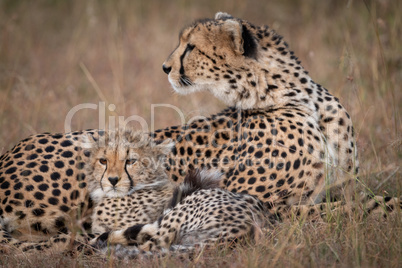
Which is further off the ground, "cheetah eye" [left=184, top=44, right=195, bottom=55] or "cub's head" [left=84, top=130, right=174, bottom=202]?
"cheetah eye" [left=184, top=44, right=195, bottom=55]

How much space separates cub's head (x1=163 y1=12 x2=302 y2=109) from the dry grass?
0.49 m

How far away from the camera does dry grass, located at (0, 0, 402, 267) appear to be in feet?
8.95

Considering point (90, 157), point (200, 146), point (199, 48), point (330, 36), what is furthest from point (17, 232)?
point (330, 36)

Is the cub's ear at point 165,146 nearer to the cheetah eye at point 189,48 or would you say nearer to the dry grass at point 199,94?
the cheetah eye at point 189,48

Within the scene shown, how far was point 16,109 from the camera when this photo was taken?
5.65 metres

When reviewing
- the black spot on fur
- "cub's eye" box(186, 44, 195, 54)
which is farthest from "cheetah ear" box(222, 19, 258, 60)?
the black spot on fur

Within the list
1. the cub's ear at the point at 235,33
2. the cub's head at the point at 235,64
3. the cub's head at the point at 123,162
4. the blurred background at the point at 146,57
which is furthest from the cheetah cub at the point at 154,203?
the blurred background at the point at 146,57

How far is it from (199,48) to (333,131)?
1.10 metres

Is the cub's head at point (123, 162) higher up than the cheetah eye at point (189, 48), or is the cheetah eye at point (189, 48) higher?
the cheetah eye at point (189, 48)

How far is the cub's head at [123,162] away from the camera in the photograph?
361 cm

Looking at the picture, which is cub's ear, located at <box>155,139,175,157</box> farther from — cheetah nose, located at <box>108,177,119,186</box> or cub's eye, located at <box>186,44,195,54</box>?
cub's eye, located at <box>186,44,195,54</box>

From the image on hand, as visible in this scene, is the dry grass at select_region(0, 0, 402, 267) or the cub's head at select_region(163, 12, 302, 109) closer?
the dry grass at select_region(0, 0, 402, 267)

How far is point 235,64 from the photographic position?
374 cm

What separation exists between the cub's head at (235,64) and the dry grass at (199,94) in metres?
0.49
